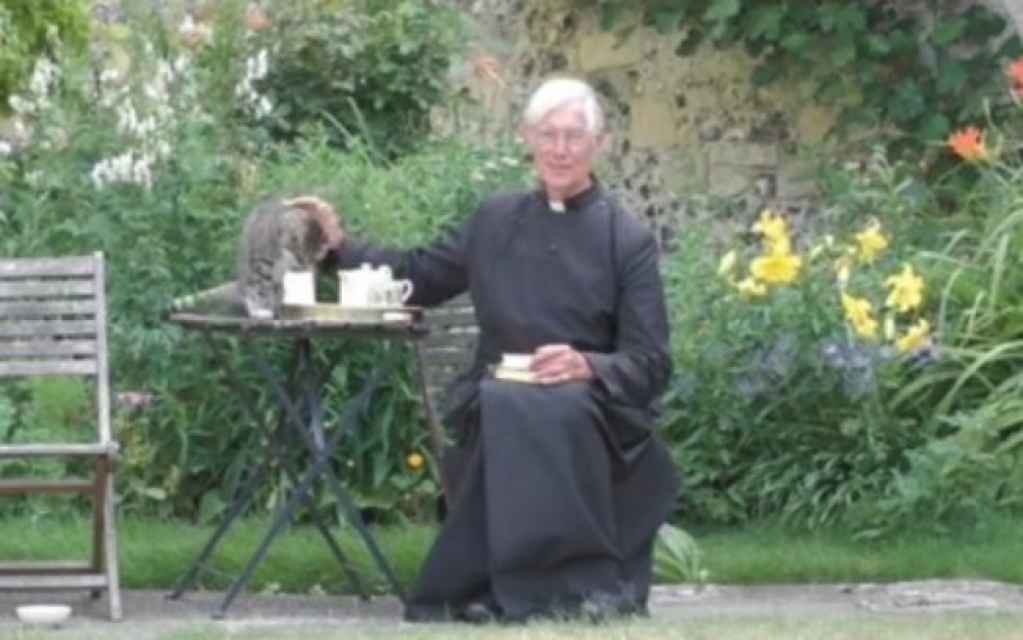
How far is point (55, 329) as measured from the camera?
862cm

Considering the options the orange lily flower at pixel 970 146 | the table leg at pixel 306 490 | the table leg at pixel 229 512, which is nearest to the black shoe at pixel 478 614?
the table leg at pixel 306 490

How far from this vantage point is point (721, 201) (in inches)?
489

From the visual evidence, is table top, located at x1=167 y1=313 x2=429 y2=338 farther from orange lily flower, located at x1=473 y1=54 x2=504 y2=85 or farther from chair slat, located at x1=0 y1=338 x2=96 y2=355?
orange lily flower, located at x1=473 y1=54 x2=504 y2=85

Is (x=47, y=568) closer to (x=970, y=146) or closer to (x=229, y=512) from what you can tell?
(x=229, y=512)

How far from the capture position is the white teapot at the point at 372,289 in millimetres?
8281

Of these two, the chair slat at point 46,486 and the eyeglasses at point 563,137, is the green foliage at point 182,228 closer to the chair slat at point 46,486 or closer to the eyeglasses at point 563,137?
the chair slat at point 46,486

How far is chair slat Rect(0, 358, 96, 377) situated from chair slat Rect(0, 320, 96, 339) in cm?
8

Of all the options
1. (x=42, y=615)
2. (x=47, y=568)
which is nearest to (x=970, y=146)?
(x=47, y=568)

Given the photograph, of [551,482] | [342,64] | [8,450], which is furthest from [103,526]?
[342,64]

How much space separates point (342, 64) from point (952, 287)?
2751 millimetres

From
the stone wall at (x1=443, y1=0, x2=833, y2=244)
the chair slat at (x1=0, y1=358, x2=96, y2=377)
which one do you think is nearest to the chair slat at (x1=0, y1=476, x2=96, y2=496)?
the chair slat at (x1=0, y1=358, x2=96, y2=377)

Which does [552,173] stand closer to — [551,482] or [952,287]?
[551,482]

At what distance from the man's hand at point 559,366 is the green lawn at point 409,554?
4.13ft

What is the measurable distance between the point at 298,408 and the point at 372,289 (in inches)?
24.3
